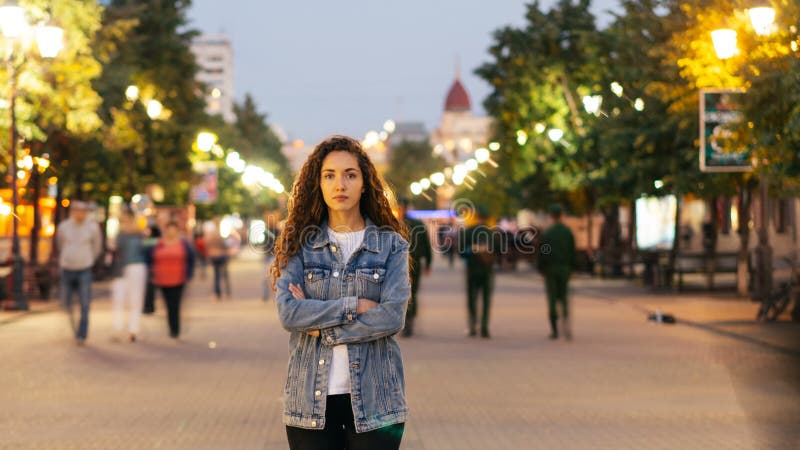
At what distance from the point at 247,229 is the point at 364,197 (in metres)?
119

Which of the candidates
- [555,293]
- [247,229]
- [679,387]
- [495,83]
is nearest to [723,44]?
[555,293]

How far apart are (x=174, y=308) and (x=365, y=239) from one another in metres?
14.6

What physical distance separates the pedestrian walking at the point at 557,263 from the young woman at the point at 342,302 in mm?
13885

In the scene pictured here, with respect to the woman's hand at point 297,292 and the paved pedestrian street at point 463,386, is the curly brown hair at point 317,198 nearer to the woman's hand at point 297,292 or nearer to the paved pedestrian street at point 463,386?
the woman's hand at point 297,292

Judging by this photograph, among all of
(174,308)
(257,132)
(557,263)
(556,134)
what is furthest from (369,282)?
(257,132)

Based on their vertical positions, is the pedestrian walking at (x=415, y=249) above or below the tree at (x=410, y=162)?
below

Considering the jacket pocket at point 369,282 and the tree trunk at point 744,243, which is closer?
the jacket pocket at point 369,282

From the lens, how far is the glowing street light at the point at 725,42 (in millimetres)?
18562

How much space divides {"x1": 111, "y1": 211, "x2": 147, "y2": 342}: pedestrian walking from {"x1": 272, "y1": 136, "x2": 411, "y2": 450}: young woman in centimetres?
1415

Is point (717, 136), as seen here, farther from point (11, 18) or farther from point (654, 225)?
point (654, 225)

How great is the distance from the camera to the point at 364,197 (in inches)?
198

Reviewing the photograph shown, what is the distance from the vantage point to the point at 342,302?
470 centimetres

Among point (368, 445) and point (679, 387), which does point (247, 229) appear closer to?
point (679, 387)

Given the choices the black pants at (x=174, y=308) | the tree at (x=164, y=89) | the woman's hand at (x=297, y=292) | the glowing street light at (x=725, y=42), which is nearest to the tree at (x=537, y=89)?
the tree at (x=164, y=89)
